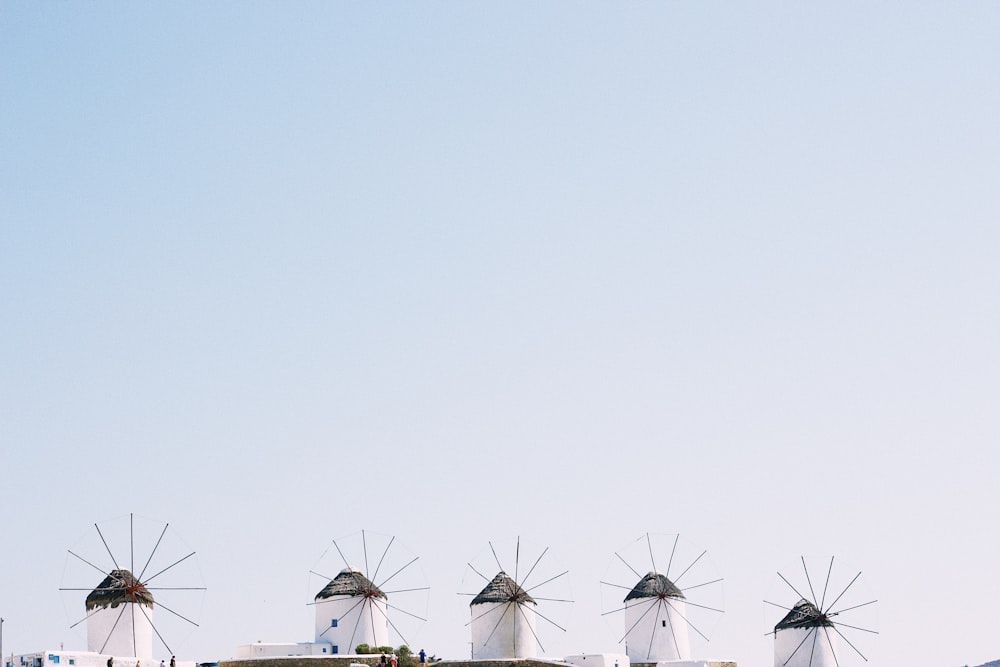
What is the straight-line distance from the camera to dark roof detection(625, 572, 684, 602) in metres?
66.0

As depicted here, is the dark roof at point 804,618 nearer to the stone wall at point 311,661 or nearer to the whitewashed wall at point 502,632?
the whitewashed wall at point 502,632

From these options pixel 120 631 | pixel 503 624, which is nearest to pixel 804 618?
pixel 503 624

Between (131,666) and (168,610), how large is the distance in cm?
515

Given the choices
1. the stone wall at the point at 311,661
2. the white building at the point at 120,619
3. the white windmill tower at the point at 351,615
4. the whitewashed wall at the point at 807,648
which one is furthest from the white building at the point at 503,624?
the white building at the point at 120,619

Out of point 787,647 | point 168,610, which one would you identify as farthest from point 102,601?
point 787,647

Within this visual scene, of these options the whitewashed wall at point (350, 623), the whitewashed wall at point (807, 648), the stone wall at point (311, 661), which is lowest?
the stone wall at point (311, 661)

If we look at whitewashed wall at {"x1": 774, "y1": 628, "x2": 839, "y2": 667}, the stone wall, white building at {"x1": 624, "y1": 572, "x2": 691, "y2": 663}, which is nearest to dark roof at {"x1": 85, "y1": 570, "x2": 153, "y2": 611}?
the stone wall

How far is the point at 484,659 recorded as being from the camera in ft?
200

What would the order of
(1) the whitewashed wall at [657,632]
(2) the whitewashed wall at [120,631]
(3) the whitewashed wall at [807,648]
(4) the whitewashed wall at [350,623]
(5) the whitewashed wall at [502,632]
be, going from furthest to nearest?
1. (1) the whitewashed wall at [657,632]
2. (3) the whitewashed wall at [807,648]
3. (4) the whitewashed wall at [350,623]
4. (5) the whitewashed wall at [502,632]
5. (2) the whitewashed wall at [120,631]

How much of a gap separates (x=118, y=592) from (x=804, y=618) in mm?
29698

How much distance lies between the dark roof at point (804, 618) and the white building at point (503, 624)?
11.5 meters

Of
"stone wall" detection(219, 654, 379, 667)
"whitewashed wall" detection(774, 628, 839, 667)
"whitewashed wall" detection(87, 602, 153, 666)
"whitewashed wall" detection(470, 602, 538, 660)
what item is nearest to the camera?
"whitewashed wall" detection(87, 602, 153, 666)

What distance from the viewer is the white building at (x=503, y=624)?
204 ft

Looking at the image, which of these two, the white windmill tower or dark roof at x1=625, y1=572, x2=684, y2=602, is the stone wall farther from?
dark roof at x1=625, y1=572, x2=684, y2=602
